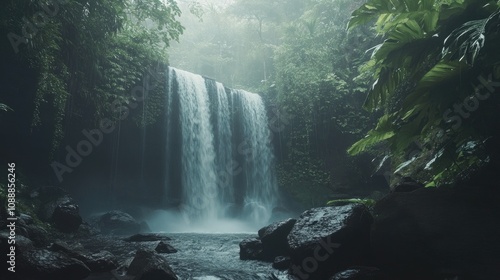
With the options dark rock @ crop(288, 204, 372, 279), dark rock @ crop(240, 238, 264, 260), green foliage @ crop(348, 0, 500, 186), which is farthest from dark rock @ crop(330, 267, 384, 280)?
dark rock @ crop(240, 238, 264, 260)

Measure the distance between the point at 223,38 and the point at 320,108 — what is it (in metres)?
17.6

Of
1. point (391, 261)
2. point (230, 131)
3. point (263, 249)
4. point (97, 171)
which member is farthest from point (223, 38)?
point (391, 261)

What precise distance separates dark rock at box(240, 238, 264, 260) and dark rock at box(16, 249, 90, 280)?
9.66 ft

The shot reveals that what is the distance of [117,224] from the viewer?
11.6m

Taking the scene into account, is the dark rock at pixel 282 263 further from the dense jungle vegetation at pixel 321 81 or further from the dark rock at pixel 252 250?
the dense jungle vegetation at pixel 321 81

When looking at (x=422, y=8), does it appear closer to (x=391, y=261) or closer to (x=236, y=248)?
(x=391, y=261)

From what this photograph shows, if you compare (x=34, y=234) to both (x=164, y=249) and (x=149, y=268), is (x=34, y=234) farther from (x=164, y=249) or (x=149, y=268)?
(x=149, y=268)

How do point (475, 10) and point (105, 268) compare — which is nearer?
point (475, 10)

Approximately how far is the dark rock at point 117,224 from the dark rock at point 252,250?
6.20 metres

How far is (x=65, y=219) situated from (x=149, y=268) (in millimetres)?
6007

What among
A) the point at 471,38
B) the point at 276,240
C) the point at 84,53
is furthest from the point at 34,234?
the point at 471,38

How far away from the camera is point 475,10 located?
389 cm

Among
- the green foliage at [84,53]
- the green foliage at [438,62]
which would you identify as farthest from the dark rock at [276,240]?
the green foliage at [84,53]

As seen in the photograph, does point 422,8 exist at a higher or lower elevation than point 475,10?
higher
